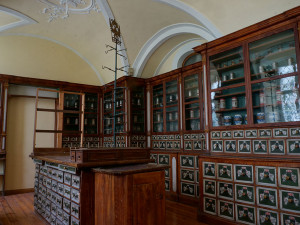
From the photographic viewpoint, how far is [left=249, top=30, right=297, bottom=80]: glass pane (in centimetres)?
339

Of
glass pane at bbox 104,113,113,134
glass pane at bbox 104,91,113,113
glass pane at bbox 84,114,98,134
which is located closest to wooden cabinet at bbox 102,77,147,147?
glass pane at bbox 104,113,113,134

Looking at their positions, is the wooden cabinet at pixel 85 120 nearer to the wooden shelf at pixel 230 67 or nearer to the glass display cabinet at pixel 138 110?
the glass display cabinet at pixel 138 110

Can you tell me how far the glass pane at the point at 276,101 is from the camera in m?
3.29

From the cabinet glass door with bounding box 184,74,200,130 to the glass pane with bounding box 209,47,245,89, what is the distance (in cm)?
128

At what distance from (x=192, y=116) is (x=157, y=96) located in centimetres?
143

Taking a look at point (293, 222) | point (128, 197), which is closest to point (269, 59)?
point (293, 222)

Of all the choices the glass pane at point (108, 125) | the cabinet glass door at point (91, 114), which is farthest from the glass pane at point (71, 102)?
the glass pane at point (108, 125)

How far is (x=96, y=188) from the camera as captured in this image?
2.83 metres

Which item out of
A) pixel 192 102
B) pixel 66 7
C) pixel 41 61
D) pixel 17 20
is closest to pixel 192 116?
pixel 192 102

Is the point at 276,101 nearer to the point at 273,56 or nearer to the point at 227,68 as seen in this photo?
the point at 273,56

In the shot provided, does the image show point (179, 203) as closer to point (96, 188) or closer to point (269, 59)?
point (96, 188)

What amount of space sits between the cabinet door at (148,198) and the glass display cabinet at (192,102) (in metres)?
2.94

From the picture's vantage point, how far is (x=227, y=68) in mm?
4160

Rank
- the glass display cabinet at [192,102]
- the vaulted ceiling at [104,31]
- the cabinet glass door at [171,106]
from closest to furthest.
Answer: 1. the vaulted ceiling at [104,31]
2. the glass display cabinet at [192,102]
3. the cabinet glass door at [171,106]
